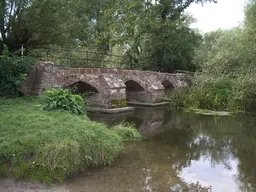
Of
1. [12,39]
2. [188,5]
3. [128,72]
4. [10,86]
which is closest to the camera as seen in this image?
[10,86]

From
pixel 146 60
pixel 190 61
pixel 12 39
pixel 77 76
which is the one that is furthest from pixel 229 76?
pixel 12 39

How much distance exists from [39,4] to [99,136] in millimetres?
7467

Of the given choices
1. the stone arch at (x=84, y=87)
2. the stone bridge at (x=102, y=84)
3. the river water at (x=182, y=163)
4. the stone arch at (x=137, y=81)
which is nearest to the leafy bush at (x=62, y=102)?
the river water at (x=182, y=163)

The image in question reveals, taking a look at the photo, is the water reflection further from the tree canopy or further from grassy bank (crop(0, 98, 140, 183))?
the tree canopy

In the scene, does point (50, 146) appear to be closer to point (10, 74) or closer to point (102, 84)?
point (10, 74)

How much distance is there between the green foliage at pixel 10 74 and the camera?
1047 cm

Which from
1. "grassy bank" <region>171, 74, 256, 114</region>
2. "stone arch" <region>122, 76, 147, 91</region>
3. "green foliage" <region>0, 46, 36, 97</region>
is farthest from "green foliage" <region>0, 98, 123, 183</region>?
"grassy bank" <region>171, 74, 256, 114</region>

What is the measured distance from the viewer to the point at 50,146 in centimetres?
539

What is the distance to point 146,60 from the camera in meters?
23.1

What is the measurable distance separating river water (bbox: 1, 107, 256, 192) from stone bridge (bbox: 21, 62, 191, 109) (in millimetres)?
2627

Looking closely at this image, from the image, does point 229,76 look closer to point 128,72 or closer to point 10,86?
point 128,72

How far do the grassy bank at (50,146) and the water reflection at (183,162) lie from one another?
306mm

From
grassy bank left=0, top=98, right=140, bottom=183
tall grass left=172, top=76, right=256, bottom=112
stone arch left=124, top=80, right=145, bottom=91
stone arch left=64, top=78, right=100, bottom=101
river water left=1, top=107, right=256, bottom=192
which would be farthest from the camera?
stone arch left=124, top=80, right=145, bottom=91

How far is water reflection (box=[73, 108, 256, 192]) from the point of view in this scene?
5398 mm
